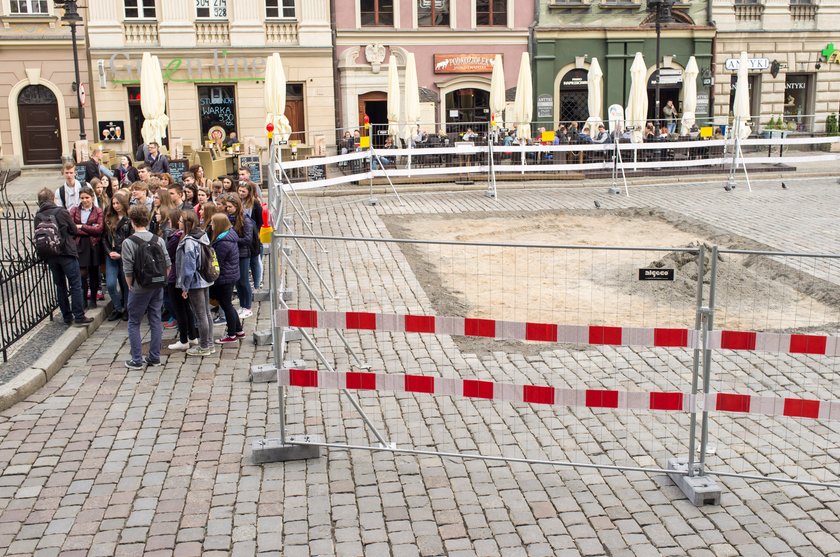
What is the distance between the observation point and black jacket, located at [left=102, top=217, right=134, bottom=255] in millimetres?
10922

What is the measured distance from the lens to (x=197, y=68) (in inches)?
1264

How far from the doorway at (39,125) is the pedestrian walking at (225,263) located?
23961 millimetres

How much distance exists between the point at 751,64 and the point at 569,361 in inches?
1175

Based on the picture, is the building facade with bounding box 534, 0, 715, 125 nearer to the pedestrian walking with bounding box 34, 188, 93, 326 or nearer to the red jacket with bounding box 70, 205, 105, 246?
the red jacket with bounding box 70, 205, 105, 246

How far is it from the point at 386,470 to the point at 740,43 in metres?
32.8

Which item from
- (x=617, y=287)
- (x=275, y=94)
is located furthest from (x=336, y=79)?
(x=617, y=287)

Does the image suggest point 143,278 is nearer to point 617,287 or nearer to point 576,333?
point 576,333

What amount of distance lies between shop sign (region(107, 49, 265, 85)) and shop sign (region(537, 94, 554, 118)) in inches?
399

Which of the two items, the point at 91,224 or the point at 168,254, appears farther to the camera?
the point at 91,224

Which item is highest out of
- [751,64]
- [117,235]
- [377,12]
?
[377,12]

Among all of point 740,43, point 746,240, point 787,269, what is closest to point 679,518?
point 787,269

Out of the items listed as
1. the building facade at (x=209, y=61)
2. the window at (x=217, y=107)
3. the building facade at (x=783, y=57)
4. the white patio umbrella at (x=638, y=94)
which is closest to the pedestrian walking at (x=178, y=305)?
the white patio umbrella at (x=638, y=94)

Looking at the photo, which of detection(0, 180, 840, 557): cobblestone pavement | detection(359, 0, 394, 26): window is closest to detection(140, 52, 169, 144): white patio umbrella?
detection(359, 0, 394, 26): window

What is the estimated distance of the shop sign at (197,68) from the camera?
3156 centimetres
